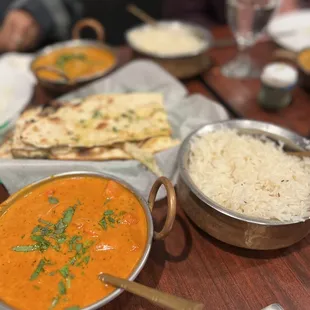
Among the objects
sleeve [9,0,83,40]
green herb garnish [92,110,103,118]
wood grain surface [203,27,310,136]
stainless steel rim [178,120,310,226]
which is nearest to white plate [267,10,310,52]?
wood grain surface [203,27,310,136]

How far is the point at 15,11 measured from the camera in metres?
3.32

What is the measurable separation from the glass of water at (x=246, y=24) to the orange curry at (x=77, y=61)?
0.92 metres

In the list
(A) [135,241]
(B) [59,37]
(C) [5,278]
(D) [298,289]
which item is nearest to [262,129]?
(D) [298,289]

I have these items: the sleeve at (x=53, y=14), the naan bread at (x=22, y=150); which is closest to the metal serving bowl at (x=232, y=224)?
the naan bread at (x=22, y=150)

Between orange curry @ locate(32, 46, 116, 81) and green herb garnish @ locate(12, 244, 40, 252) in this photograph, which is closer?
green herb garnish @ locate(12, 244, 40, 252)

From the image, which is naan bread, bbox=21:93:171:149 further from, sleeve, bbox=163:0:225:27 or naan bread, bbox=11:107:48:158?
sleeve, bbox=163:0:225:27

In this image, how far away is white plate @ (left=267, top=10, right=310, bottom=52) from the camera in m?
2.88

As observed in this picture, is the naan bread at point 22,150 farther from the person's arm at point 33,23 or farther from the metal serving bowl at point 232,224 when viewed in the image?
the person's arm at point 33,23

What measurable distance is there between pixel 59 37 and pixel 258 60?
77.5 inches

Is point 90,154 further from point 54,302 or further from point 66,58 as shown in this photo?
point 66,58

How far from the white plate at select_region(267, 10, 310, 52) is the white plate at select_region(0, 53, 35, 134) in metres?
2.00

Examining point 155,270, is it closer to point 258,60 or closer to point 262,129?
point 262,129

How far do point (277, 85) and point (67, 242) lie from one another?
5.13 ft

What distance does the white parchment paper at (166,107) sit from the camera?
5.83 feet
